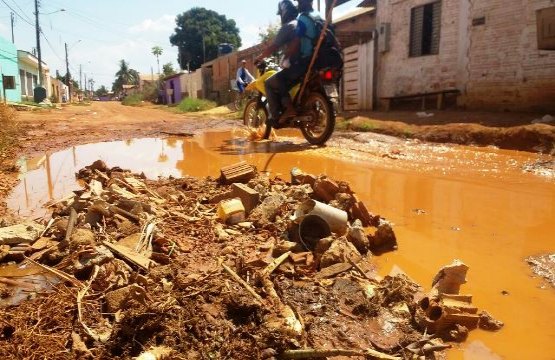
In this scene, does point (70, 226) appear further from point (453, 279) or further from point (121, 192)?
point (453, 279)

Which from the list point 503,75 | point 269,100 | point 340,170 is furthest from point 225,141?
point 503,75

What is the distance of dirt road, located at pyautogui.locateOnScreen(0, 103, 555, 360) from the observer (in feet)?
7.09

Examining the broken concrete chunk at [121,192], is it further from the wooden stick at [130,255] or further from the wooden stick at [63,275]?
the wooden stick at [63,275]

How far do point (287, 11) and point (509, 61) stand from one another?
6828 millimetres

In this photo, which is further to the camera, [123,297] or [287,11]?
[287,11]

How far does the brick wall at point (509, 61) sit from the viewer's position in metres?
9.70

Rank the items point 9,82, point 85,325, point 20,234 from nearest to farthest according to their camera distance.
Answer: point 85,325, point 20,234, point 9,82

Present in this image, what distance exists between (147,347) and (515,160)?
230 inches

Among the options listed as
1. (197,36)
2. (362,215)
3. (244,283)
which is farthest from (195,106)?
(197,36)

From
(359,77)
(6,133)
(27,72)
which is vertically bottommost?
(6,133)

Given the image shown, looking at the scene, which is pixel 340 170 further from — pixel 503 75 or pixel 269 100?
pixel 503 75

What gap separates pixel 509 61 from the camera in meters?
10.4

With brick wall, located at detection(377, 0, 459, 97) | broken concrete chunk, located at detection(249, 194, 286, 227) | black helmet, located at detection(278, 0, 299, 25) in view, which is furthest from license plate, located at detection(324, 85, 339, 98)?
brick wall, located at detection(377, 0, 459, 97)

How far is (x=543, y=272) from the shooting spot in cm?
247
